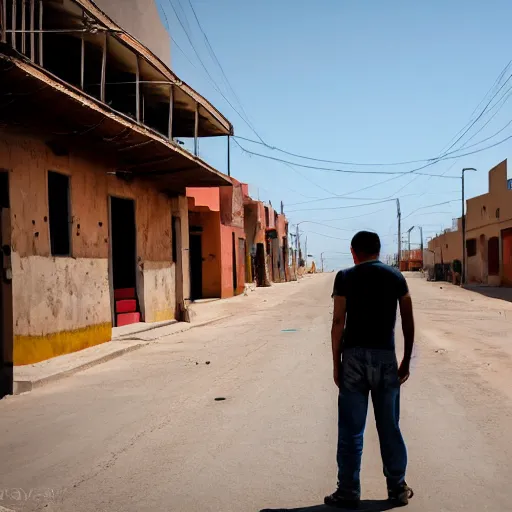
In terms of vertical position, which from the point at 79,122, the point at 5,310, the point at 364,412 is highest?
the point at 79,122

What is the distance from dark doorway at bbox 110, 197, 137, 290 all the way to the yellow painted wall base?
2988mm

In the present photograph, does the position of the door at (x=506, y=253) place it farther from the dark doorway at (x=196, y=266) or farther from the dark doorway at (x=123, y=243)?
the dark doorway at (x=123, y=243)

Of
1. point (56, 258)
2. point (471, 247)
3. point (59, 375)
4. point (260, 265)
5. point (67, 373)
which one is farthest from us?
point (260, 265)

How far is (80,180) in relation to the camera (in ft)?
35.8

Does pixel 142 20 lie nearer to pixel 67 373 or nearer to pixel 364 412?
pixel 67 373

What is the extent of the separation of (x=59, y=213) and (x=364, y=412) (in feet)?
26.9

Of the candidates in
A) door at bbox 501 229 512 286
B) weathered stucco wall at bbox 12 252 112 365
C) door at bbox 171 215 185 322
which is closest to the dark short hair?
weathered stucco wall at bbox 12 252 112 365

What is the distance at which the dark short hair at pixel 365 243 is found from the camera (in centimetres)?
364

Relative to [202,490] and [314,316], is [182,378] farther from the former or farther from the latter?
[314,316]

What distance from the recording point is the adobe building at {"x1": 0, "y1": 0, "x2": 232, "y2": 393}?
8.38 meters

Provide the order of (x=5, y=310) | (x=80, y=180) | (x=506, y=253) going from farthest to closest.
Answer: (x=506, y=253) < (x=80, y=180) < (x=5, y=310)

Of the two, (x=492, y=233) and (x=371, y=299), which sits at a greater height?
(x=492, y=233)

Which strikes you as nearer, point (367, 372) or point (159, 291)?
point (367, 372)

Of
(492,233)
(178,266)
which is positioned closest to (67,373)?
(178,266)
